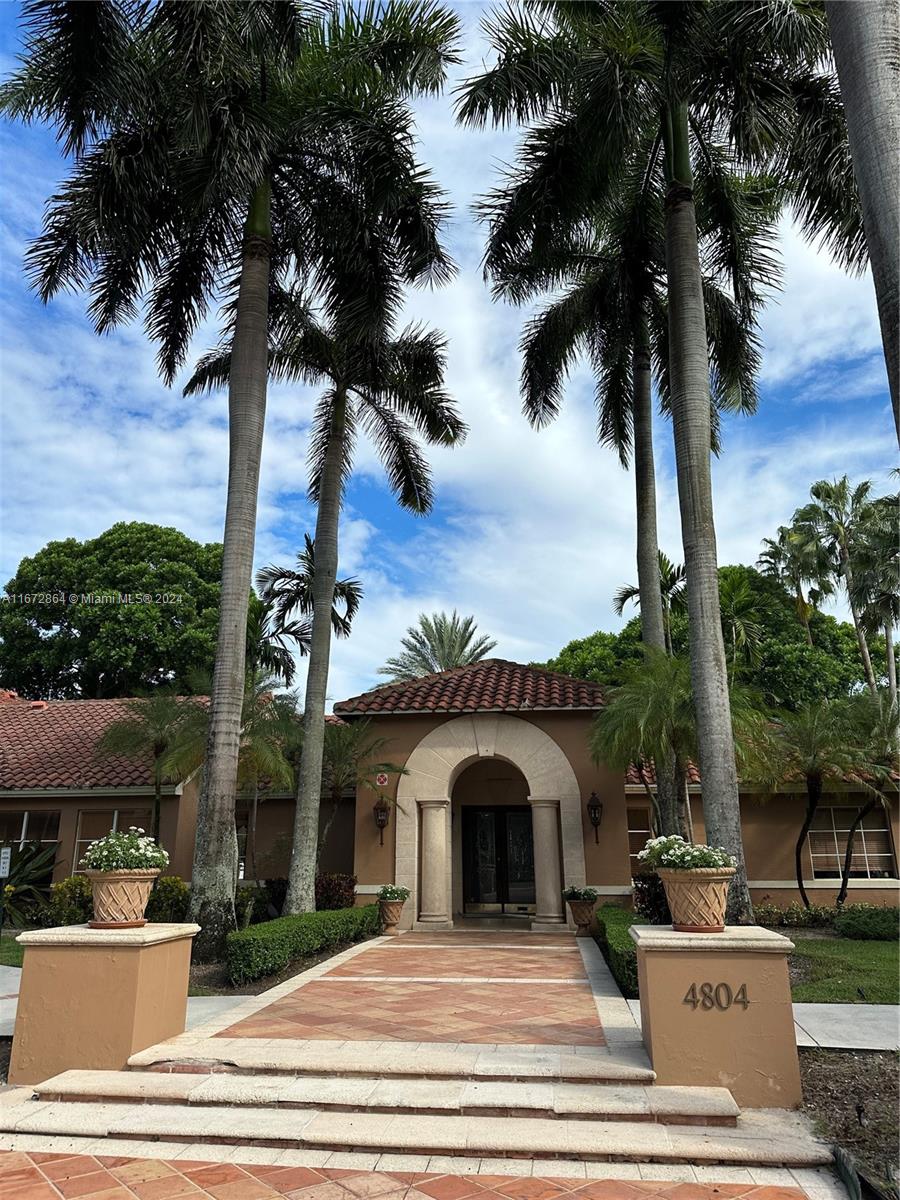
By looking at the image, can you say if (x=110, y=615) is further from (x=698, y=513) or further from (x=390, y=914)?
(x=698, y=513)

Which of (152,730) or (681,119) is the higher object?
(681,119)

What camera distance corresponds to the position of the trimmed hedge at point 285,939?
9.97 metres

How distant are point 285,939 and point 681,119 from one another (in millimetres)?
13491

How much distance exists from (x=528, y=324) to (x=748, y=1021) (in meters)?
14.7

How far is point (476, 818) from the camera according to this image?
20.7 m

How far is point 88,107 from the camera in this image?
11.2 m

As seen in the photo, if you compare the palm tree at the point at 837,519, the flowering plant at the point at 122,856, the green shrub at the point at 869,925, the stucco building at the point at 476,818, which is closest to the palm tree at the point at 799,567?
the palm tree at the point at 837,519

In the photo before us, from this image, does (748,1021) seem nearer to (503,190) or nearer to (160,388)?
(503,190)

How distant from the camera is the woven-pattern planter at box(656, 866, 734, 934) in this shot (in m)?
6.48

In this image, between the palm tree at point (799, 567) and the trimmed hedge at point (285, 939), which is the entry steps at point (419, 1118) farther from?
the palm tree at point (799, 567)

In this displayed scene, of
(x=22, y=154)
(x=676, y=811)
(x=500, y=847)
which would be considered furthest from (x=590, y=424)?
(x=22, y=154)

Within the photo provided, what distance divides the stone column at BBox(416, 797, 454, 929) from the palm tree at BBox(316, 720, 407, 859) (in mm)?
1157

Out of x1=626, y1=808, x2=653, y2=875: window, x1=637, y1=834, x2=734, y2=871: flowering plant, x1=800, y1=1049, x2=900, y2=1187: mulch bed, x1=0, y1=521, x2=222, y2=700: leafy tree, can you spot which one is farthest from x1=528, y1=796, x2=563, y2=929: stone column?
x1=0, y1=521, x2=222, y2=700: leafy tree

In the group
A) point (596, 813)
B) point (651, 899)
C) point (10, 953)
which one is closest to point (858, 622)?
point (596, 813)
